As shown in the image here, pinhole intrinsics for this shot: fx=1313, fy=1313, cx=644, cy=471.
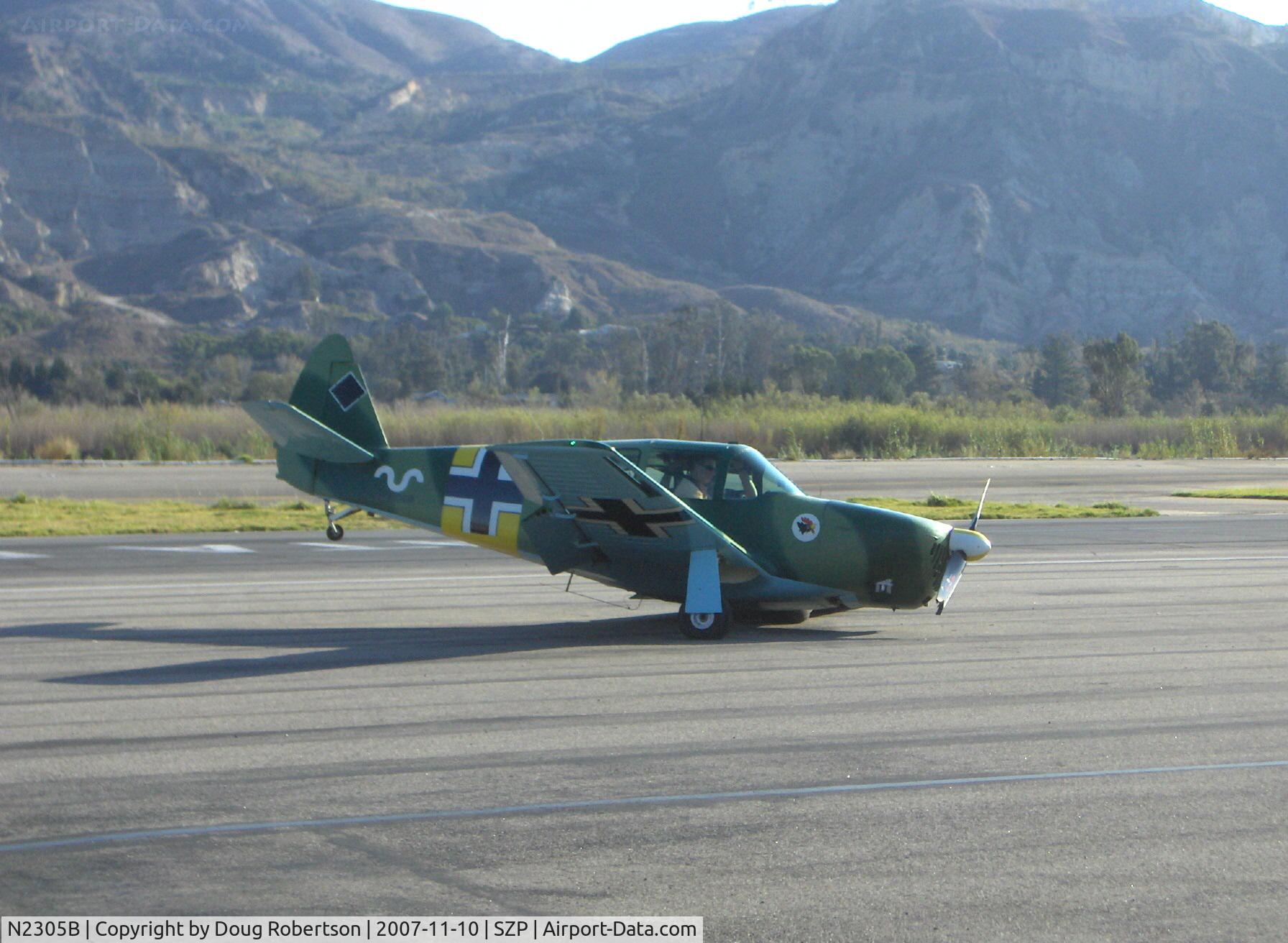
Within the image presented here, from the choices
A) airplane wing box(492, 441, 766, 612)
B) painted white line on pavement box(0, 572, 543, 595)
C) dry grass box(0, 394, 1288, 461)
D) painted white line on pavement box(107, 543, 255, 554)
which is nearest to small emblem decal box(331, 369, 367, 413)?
airplane wing box(492, 441, 766, 612)

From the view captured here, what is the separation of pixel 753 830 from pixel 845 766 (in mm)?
1212

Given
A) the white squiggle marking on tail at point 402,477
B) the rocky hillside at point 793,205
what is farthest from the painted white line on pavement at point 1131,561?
the rocky hillside at point 793,205

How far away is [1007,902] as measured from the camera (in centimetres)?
508

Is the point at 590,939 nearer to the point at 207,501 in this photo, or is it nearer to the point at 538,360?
the point at 207,501

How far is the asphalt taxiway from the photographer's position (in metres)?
5.16

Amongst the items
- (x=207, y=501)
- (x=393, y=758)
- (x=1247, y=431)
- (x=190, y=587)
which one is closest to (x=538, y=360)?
(x=1247, y=431)

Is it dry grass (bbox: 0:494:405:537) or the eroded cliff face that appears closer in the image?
dry grass (bbox: 0:494:405:537)

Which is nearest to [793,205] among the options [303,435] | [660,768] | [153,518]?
[153,518]

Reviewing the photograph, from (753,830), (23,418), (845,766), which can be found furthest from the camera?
(23,418)

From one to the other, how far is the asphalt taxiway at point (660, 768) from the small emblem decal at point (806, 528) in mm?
893

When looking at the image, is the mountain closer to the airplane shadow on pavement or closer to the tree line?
the tree line

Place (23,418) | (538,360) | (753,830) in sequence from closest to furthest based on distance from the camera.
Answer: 1. (753,830)
2. (23,418)
3. (538,360)

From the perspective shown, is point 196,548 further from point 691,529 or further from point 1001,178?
point 1001,178

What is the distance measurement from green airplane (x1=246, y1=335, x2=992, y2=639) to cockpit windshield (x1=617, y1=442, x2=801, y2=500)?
10 mm
